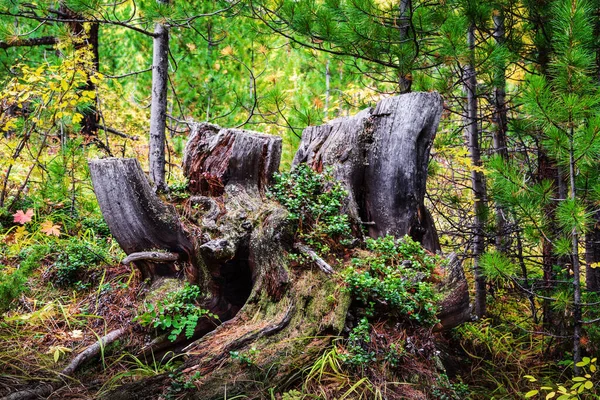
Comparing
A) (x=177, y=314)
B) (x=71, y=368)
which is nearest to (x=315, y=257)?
(x=177, y=314)

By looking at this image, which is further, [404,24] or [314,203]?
[404,24]

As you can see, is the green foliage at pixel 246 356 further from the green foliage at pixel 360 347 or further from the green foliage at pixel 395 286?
the green foliage at pixel 395 286

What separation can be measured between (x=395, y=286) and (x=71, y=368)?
79.8 inches

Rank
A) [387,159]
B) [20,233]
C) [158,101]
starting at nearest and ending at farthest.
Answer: [387,159] → [20,233] → [158,101]

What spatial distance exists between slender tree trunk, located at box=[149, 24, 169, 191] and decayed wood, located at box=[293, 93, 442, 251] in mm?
1727

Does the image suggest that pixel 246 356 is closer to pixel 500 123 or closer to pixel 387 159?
pixel 387 159

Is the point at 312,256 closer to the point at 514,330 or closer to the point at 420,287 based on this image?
the point at 420,287

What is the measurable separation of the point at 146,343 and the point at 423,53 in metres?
3.33

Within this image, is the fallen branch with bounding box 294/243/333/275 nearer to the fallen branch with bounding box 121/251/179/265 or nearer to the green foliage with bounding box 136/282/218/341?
the green foliage with bounding box 136/282/218/341

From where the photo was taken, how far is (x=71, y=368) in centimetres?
268

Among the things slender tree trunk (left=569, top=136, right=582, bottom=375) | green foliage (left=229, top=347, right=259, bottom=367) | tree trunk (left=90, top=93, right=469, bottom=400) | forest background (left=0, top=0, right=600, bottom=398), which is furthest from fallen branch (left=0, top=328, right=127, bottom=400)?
slender tree trunk (left=569, top=136, right=582, bottom=375)

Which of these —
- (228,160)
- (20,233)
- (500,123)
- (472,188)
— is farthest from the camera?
(500,123)

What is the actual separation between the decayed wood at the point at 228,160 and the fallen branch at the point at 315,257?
0.64 meters

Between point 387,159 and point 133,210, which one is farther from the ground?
point 387,159
